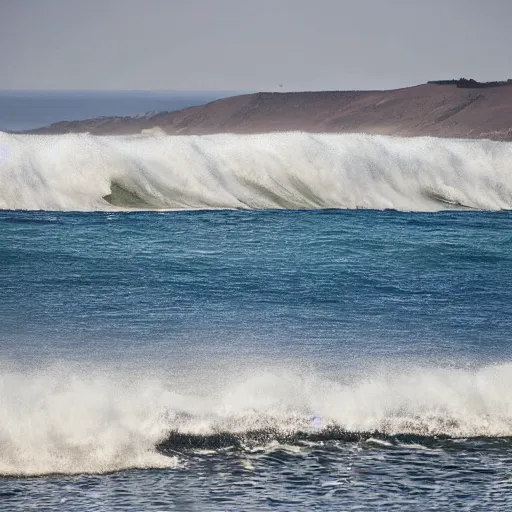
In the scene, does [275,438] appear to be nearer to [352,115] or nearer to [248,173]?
[248,173]

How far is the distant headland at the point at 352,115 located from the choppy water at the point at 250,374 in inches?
510

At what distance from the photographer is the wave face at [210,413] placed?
9078 mm

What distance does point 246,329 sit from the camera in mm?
13609

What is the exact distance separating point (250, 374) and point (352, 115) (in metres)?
24.7

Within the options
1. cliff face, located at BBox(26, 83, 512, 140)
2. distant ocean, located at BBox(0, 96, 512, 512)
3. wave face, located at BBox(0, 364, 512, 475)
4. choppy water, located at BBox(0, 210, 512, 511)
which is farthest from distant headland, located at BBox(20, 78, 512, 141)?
wave face, located at BBox(0, 364, 512, 475)

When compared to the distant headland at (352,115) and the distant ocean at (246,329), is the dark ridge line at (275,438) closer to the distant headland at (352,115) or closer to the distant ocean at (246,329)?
the distant ocean at (246,329)

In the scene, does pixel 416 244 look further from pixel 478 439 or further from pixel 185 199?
pixel 478 439

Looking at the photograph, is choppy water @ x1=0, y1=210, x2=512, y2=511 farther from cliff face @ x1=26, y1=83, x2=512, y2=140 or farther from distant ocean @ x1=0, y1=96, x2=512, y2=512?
cliff face @ x1=26, y1=83, x2=512, y2=140

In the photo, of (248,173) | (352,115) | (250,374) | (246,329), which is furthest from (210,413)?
(352,115)

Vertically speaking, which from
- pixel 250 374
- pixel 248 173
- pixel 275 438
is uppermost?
pixel 248 173

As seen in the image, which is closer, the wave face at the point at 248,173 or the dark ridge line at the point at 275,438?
the dark ridge line at the point at 275,438

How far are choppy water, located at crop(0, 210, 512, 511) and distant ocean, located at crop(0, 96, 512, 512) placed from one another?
31mm

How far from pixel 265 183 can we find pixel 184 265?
25.4ft

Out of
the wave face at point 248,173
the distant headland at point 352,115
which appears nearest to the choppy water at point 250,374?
the wave face at point 248,173
